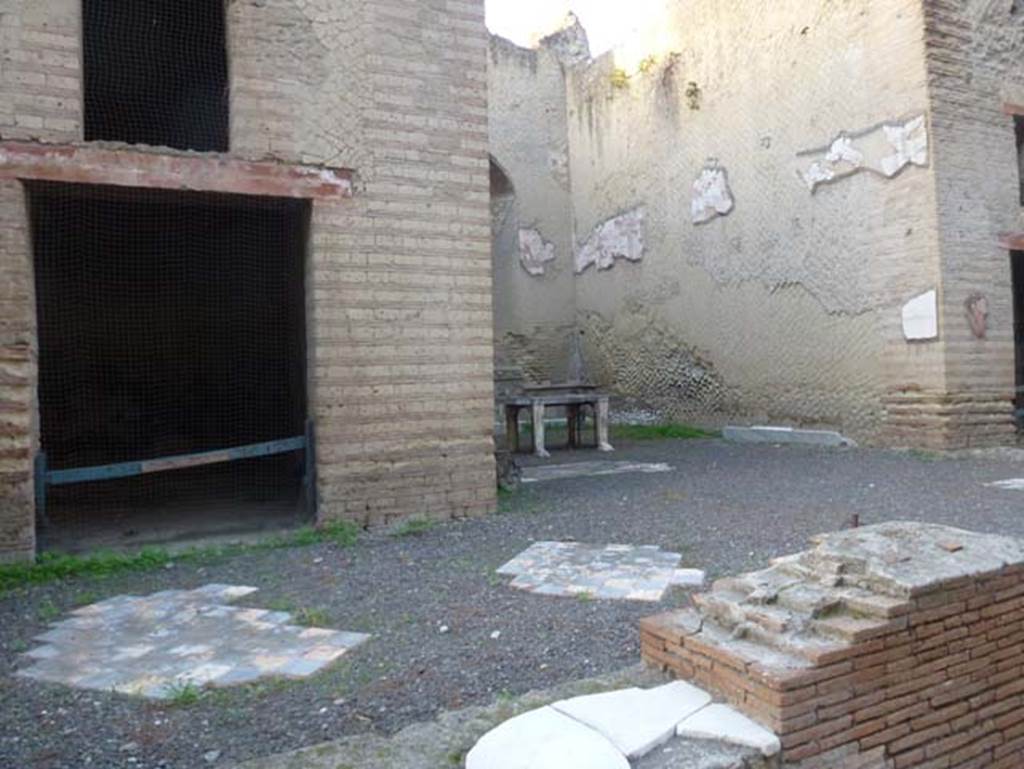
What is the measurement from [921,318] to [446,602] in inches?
272

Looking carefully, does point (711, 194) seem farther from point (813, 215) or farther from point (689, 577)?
point (689, 577)

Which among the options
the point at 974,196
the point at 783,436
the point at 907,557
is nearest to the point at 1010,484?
the point at 974,196

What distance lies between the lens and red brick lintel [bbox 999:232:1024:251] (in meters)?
8.71

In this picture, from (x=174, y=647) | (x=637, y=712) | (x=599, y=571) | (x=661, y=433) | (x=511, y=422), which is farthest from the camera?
(x=661, y=433)

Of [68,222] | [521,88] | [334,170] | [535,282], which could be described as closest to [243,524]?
[334,170]

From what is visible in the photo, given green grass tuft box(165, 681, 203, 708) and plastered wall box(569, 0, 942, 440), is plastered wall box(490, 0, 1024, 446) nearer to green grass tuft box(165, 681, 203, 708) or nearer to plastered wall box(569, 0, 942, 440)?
plastered wall box(569, 0, 942, 440)

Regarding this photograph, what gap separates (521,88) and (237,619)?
42.5 ft

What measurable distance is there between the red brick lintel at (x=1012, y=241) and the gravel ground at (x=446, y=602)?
2.74 meters

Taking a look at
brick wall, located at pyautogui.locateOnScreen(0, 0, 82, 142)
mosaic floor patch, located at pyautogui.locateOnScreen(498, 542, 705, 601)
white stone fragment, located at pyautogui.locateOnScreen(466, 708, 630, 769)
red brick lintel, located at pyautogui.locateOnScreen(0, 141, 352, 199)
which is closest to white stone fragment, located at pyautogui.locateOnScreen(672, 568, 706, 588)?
mosaic floor patch, located at pyautogui.locateOnScreen(498, 542, 705, 601)

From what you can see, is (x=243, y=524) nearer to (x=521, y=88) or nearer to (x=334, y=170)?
(x=334, y=170)

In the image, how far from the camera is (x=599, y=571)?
4172mm

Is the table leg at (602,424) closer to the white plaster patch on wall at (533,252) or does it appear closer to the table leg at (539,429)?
the table leg at (539,429)

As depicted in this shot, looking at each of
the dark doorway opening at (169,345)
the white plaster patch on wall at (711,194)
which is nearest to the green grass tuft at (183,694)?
the dark doorway opening at (169,345)

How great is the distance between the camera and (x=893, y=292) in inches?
342
